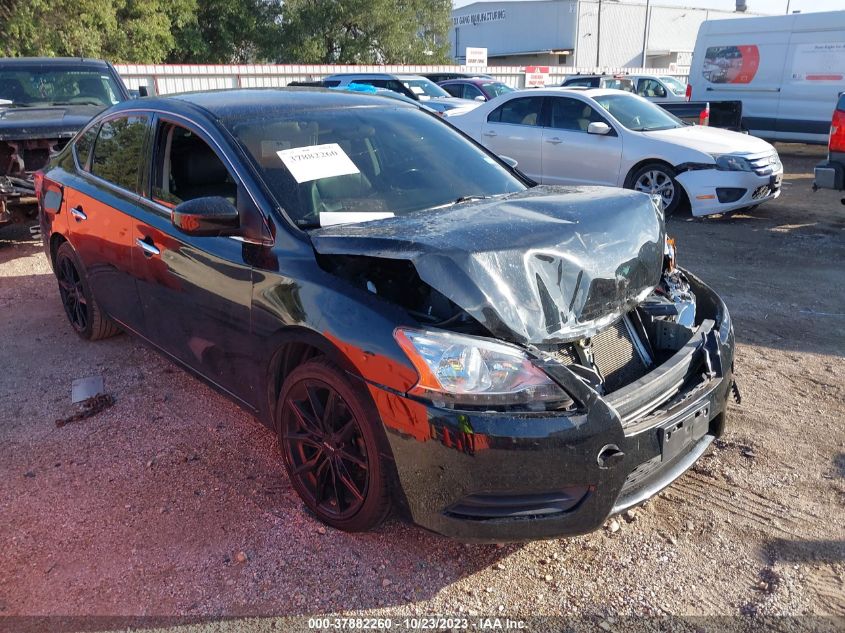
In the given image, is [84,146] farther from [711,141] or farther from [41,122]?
[711,141]

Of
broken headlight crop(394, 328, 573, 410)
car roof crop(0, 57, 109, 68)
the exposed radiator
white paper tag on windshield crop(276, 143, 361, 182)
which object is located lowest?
the exposed radiator

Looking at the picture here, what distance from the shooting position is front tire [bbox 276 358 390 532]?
265 centimetres

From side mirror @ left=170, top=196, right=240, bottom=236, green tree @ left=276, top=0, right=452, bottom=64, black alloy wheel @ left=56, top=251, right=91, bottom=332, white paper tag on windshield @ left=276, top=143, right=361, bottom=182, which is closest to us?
A: side mirror @ left=170, top=196, right=240, bottom=236

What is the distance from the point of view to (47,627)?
8.29 feet

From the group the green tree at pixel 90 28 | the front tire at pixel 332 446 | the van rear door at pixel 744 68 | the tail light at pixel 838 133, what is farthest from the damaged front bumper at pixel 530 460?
the green tree at pixel 90 28

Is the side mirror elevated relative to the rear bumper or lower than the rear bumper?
elevated

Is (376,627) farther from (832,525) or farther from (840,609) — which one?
(832,525)

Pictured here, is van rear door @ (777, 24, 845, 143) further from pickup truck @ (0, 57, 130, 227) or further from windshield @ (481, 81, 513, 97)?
pickup truck @ (0, 57, 130, 227)

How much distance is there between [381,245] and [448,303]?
1.12 feet

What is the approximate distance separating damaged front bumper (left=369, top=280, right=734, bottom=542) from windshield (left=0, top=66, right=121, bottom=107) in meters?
8.15

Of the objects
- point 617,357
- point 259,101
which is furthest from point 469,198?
point 259,101

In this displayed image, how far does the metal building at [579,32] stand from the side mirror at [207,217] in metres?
49.9

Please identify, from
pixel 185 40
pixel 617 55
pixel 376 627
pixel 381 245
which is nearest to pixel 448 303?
pixel 381 245

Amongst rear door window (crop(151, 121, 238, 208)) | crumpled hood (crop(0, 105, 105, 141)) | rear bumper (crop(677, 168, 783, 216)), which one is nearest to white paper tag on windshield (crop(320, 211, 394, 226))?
rear door window (crop(151, 121, 238, 208))
